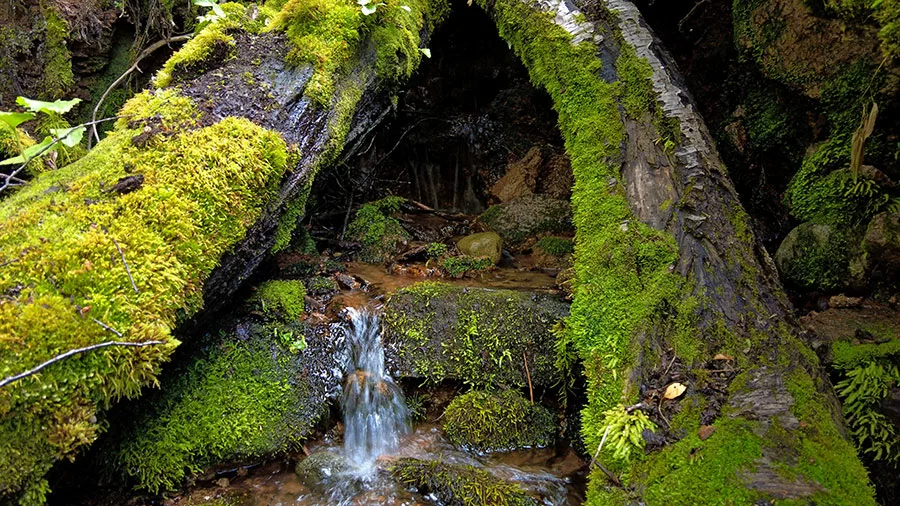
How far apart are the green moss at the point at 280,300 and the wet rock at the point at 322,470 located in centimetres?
119

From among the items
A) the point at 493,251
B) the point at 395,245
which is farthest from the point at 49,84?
the point at 493,251

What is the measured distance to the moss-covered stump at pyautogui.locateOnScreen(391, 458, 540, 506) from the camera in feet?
10.2

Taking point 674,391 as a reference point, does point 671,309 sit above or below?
above

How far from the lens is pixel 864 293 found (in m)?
3.64

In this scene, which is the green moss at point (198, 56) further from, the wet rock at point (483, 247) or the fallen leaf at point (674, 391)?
the fallen leaf at point (674, 391)

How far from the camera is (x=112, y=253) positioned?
2.54 meters

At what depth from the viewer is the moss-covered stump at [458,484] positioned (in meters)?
A: 3.11

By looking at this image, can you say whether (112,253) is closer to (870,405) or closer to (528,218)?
(870,405)

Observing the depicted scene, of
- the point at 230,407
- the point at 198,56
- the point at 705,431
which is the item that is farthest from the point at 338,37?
the point at 705,431

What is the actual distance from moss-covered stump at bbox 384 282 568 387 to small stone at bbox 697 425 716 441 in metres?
1.63

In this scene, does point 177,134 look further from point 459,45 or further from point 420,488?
point 459,45

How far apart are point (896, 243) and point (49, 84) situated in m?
8.78

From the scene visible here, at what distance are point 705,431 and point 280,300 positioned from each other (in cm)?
334

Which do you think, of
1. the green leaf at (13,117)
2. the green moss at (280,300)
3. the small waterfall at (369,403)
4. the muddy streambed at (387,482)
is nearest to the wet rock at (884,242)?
the muddy streambed at (387,482)
